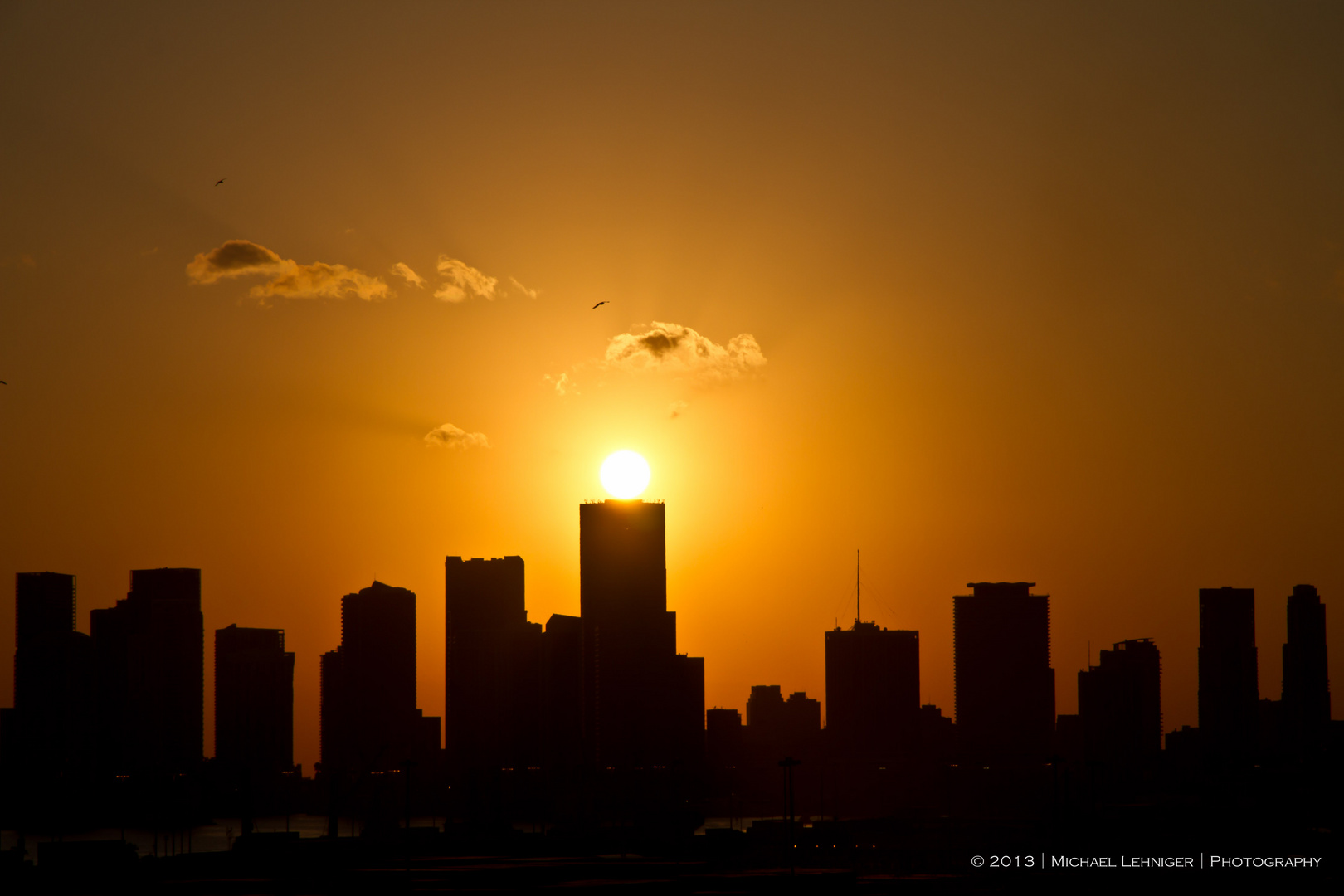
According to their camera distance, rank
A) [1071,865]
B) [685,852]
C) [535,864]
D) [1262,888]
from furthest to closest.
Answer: [685,852] → [535,864] → [1071,865] → [1262,888]

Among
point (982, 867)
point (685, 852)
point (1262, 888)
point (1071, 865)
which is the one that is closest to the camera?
point (1262, 888)

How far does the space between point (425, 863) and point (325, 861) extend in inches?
418

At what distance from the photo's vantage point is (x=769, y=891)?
107 meters

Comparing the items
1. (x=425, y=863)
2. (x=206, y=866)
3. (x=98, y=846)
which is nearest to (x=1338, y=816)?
(x=425, y=863)

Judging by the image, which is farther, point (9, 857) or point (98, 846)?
point (98, 846)

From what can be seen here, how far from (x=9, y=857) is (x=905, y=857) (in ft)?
360

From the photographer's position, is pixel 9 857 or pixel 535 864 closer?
pixel 535 864

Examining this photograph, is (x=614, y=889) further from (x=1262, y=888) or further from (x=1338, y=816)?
(x=1338, y=816)

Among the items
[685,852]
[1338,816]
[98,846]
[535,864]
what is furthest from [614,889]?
[1338,816]

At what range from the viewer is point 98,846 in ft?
538

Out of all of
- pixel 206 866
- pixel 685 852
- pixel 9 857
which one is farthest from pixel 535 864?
pixel 9 857

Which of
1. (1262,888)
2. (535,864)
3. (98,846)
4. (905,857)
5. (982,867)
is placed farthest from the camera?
(905,857)

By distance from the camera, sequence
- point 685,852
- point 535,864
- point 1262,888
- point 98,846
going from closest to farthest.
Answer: point 1262,888 → point 535,864 → point 98,846 → point 685,852

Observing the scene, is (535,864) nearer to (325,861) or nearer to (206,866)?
(325,861)
